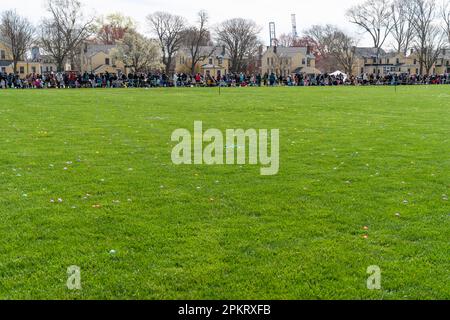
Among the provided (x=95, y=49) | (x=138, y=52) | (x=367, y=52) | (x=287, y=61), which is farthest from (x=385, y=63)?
(x=95, y=49)

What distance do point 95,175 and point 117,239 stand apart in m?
3.30

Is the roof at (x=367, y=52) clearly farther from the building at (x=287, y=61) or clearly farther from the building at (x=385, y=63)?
the building at (x=287, y=61)

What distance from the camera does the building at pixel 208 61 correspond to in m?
97.2

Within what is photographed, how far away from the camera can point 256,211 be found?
6.75 meters

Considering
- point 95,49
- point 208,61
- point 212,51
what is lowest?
point 208,61

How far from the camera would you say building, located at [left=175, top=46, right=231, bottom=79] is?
9719cm

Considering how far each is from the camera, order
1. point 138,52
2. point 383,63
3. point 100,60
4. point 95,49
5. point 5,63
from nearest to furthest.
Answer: point 138,52, point 5,63, point 100,60, point 95,49, point 383,63

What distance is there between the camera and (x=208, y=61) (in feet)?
336

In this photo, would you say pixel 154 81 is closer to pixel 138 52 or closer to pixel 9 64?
pixel 138 52

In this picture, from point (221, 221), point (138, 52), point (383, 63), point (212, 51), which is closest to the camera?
point (221, 221)

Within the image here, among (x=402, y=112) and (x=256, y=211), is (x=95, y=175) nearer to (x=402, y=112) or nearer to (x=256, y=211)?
(x=256, y=211)

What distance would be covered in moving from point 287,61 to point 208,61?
16.9 meters

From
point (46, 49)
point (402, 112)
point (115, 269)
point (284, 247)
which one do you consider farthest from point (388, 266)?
point (46, 49)

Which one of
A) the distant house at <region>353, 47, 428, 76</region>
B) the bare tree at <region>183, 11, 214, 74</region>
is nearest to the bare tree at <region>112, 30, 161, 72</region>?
the bare tree at <region>183, 11, 214, 74</region>
